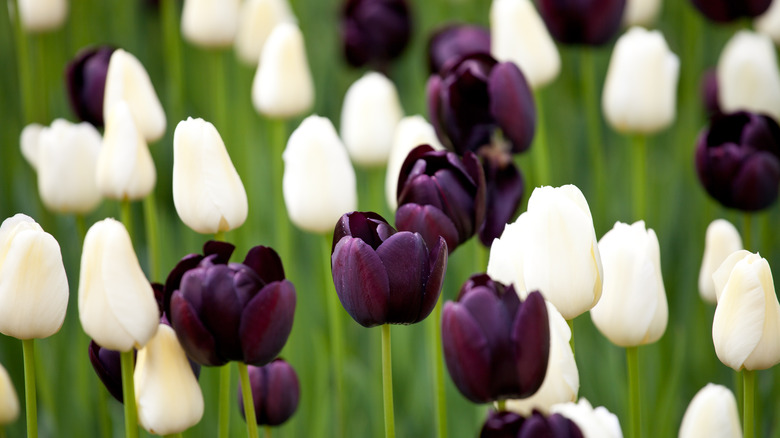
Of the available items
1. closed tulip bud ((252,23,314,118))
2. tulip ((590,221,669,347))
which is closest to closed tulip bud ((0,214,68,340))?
tulip ((590,221,669,347))

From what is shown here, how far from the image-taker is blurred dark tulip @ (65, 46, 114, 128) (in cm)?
153

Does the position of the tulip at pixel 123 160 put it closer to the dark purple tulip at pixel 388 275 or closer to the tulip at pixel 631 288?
the dark purple tulip at pixel 388 275

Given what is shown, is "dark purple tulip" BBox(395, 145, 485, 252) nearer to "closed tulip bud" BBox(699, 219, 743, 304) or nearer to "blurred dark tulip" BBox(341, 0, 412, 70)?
"closed tulip bud" BBox(699, 219, 743, 304)

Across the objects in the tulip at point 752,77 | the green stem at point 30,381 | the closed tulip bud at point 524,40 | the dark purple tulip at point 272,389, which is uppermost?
the closed tulip bud at point 524,40

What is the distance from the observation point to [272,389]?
111 cm

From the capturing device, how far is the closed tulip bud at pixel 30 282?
0.91 meters

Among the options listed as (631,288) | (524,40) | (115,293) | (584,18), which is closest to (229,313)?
(115,293)

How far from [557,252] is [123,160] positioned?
603 millimetres

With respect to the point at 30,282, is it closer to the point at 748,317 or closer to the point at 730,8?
the point at 748,317

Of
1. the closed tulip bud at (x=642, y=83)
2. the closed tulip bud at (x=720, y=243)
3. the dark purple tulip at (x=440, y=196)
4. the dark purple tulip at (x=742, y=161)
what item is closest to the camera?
the dark purple tulip at (x=440, y=196)

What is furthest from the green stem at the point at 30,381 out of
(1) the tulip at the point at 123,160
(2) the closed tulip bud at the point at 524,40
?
(2) the closed tulip bud at the point at 524,40

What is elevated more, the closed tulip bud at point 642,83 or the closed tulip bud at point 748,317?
the closed tulip bud at point 642,83

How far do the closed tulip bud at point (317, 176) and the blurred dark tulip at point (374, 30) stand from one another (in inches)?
30.7

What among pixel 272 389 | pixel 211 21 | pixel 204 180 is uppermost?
pixel 211 21
